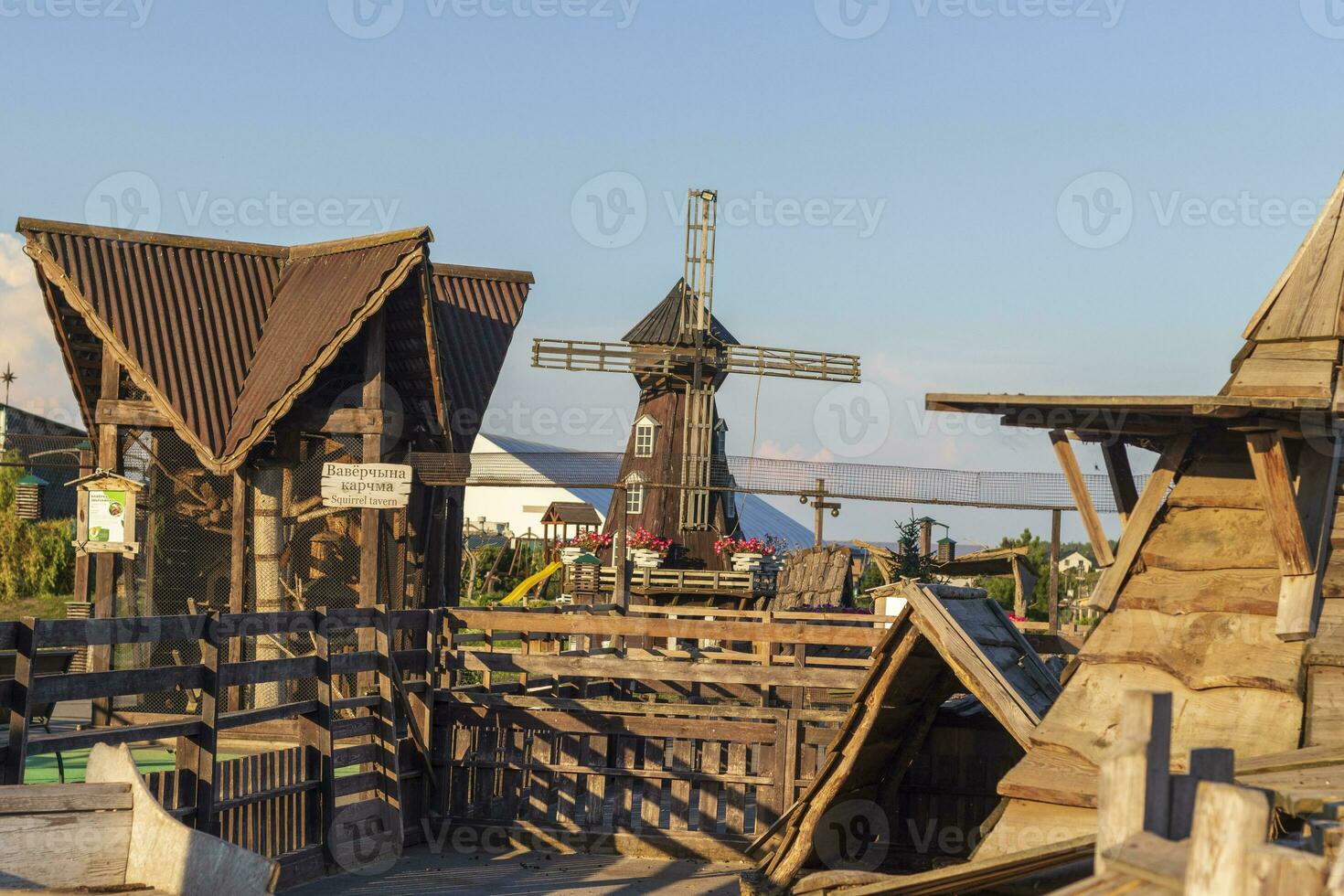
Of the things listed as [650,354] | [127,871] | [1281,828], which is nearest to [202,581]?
[127,871]

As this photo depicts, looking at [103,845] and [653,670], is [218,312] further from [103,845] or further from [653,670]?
[103,845]

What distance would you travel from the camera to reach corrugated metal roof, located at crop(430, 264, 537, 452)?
20.8 m

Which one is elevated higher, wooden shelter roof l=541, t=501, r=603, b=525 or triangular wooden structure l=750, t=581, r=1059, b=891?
triangular wooden structure l=750, t=581, r=1059, b=891

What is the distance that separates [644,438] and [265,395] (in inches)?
972

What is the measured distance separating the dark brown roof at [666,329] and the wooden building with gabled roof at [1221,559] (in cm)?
3236

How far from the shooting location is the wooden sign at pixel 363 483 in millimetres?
16641

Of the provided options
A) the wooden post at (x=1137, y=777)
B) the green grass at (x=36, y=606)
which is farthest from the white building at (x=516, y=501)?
the wooden post at (x=1137, y=777)

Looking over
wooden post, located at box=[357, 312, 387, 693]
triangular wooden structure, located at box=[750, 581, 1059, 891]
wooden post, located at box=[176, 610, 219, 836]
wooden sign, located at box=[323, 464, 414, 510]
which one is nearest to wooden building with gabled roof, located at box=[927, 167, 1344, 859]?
triangular wooden structure, located at box=[750, 581, 1059, 891]

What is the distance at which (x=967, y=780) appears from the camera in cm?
1068

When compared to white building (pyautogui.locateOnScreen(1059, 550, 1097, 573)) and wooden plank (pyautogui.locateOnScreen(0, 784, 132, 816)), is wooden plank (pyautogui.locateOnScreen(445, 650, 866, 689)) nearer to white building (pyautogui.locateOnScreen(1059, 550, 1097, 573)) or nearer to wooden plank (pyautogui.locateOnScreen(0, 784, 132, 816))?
wooden plank (pyautogui.locateOnScreen(0, 784, 132, 816))

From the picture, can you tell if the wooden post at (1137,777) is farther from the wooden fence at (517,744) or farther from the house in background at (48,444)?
the house in background at (48,444)

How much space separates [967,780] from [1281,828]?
5.54 m

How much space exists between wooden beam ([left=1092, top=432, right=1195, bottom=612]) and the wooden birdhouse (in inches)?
508

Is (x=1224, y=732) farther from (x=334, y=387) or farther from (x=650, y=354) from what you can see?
(x=650, y=354)
